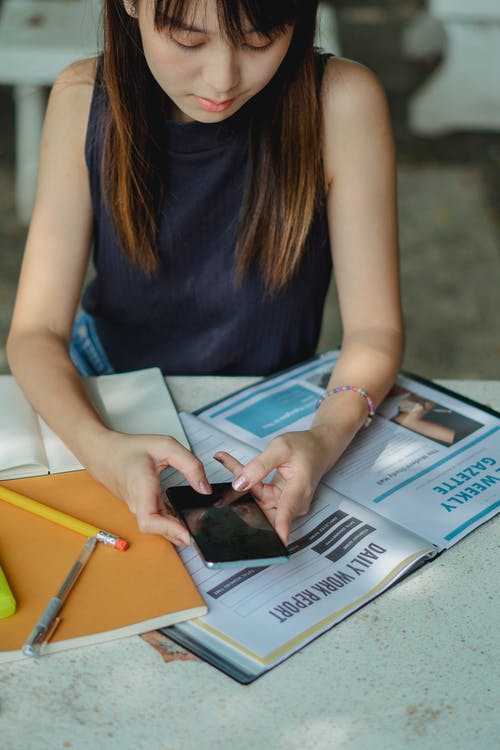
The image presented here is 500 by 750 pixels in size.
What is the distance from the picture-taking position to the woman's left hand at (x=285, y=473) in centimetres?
101

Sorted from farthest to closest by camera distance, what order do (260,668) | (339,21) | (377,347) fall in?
(339,21)
(377,347)
(260,668)

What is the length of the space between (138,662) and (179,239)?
2.61 feet

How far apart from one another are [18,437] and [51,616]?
1.10 ft

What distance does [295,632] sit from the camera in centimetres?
89

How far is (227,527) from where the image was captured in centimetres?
97

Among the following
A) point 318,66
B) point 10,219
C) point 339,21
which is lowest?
point 10,219

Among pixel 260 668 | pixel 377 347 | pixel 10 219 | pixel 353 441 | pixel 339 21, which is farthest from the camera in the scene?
pixel 339 21

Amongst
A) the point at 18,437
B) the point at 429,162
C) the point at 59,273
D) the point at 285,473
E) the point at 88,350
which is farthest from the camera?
the point at 429,162

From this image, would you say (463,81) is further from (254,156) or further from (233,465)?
(233,465)

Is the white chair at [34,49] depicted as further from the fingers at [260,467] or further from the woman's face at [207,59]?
the fingers at [260,467]

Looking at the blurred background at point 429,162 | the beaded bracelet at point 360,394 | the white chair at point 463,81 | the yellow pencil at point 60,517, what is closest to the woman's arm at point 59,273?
the yellow pencil at point 60,517

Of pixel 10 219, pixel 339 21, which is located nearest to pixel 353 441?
pixel 10 219

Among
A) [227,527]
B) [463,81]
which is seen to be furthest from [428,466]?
[463,81]

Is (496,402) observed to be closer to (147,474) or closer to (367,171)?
(367,171)
